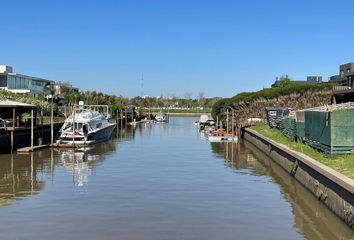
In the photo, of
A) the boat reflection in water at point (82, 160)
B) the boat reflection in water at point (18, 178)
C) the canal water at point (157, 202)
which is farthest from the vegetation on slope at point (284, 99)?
the boat reflection in water at point (18, 178)

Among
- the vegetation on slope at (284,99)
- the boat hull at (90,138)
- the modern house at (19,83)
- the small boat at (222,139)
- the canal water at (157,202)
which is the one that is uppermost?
the modern house at (19,83)

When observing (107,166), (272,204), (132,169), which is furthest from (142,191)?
(107,166)

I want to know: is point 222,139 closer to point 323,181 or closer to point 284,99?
point 284,99

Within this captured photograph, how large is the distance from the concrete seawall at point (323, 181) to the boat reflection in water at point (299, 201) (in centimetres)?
26

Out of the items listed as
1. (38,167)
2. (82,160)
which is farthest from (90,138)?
(38,167)

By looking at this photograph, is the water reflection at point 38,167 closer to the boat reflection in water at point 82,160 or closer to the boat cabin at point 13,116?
the boat reflection in water at point 82,160

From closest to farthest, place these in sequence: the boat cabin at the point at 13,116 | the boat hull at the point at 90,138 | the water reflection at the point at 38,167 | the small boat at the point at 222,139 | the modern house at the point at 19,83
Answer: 1. the water reflection at the point at 38,167
2. the boat cabin at the point at 13,116
3. the boat hull at the point at 90,138
4. the small boat at the point at 222,139
5. the modern house at the point at 19,83

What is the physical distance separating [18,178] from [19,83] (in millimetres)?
69927

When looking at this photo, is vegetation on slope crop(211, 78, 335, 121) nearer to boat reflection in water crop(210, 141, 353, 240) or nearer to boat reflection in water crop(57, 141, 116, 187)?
boat reflection in water crop(57, 141, 116, 187)

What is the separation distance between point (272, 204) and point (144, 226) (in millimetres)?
6349

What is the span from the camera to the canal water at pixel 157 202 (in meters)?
15.2

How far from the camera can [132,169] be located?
3020 centimetres

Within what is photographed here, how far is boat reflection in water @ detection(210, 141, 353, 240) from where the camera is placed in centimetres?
1535

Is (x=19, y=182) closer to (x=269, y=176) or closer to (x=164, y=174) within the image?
(x=164, y=174)
